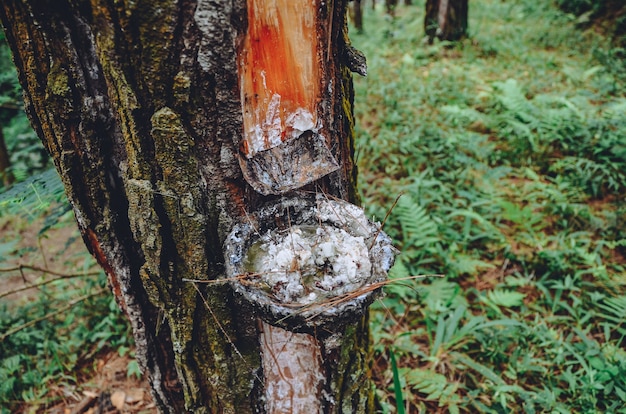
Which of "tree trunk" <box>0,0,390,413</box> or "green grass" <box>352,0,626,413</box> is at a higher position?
"tree trunk" <box>0,0,390,413</box>

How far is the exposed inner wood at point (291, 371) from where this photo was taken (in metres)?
1.29

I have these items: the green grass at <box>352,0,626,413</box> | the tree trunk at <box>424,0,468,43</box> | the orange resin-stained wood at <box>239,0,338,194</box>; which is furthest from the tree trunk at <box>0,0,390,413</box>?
the tree trunk at <box>424,0,468,43</box>

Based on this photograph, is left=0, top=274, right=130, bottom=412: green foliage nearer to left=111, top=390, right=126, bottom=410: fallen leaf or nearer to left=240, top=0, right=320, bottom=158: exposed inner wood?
left=111, top=390, right=126, bottom=410: fallen leaf

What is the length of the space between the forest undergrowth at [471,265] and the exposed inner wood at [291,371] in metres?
0.48

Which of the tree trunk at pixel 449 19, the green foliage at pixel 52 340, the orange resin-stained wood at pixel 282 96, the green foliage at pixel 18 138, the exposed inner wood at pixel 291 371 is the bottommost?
the green foliage at pixel 52 340

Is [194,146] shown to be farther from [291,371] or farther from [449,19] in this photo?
[449,19]

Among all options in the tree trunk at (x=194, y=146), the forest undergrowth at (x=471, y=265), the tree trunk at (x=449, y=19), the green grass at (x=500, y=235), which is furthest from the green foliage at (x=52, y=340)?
A: the tree trunk at (x=449, y=19)

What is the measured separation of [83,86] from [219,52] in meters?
0.37

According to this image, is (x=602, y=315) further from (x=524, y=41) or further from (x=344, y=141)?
(x=524, y=41)

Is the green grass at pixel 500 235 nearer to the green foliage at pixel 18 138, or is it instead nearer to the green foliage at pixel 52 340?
the green foliage at pixel 52 340

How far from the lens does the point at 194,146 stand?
1.02m

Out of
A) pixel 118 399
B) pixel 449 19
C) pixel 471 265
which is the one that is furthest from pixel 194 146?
pixel 449 19

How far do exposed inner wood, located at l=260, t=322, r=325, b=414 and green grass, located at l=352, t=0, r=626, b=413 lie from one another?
0.44 m

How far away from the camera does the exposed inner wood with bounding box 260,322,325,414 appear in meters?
1.29
